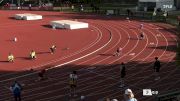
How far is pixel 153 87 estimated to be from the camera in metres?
24.1

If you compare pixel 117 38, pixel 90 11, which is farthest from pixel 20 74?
pixel 90 11

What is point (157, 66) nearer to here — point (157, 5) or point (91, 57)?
point (91, 57)

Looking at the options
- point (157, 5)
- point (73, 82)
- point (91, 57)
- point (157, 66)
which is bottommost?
point (91, 57)

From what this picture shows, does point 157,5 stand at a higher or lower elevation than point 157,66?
higher

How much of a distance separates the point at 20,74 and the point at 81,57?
618 cm

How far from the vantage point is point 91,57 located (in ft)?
106

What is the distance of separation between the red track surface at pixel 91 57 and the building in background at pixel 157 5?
32.1 feet

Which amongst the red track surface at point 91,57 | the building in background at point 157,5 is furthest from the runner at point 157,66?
the building in background at point 157,5

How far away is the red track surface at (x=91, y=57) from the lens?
2402cm

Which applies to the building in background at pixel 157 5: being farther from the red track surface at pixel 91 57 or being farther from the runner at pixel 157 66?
the runner at pixel 157 66

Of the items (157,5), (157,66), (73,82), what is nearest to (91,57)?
(157,66)

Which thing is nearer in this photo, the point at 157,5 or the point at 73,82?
the point at 73,82

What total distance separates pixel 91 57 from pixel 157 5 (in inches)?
1203

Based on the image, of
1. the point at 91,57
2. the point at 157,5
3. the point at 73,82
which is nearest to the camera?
the point at 73,82
